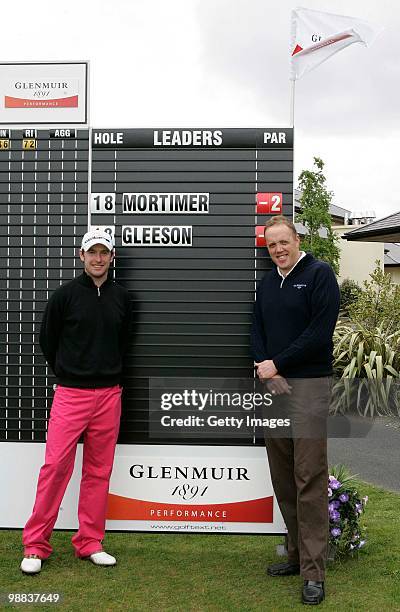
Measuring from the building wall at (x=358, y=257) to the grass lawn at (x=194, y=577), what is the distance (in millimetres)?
34273

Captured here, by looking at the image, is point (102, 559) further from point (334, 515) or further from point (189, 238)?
point (189, 238)

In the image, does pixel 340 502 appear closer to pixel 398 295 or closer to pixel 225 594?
pixel 225 594

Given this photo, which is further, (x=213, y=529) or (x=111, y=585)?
(x=213, y=529)

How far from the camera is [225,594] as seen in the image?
3969 mm

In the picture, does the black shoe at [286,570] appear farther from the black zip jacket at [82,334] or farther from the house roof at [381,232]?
the house roof at [381,232]

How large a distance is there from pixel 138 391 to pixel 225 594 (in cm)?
132

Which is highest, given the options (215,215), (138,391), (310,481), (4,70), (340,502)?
(4,70)

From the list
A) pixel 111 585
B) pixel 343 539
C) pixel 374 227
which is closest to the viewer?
pixel 111 585

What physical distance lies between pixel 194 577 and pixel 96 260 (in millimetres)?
1991

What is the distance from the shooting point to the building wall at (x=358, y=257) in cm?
3831

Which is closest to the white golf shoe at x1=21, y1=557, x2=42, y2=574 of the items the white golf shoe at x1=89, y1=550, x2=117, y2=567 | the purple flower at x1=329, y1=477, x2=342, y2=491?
the white golf shoe at x1=89, y1=550, x2=117, y2=567

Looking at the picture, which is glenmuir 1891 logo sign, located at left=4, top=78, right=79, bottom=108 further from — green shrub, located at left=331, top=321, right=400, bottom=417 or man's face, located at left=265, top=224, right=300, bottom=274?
green shrub, located at left=331, top=321, right=400, bottom=417

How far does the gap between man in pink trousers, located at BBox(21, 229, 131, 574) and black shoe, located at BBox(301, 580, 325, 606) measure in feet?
4.08

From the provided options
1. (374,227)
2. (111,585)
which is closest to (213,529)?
(111,585)
